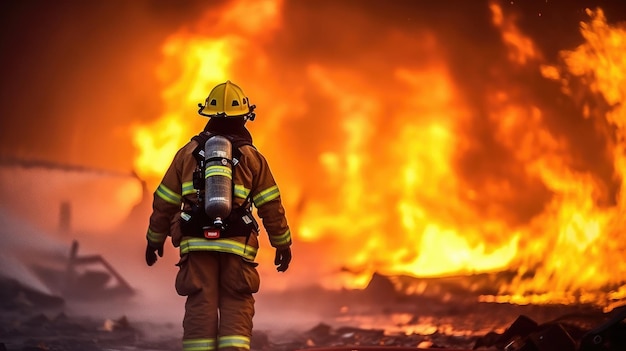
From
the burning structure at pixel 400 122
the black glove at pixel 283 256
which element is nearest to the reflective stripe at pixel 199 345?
the black glove at pixel 283 256

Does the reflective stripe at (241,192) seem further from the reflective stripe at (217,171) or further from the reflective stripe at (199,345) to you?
the reflective stripe at (199,345)

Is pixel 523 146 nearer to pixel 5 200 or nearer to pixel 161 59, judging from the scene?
pixel 161 59

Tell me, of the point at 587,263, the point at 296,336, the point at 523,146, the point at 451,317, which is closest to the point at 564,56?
the point at 523,146

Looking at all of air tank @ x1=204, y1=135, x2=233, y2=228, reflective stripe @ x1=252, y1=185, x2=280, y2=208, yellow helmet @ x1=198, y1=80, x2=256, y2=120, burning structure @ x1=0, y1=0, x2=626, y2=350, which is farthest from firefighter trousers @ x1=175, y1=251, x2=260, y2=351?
burning structure @ x1=0, y1=0, x2=626, y2=350

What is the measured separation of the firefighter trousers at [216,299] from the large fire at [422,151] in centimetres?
230

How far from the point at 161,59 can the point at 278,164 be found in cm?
128

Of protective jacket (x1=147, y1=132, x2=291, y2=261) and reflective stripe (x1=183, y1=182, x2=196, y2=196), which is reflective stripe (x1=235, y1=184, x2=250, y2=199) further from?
reflective stripe (x1=183, y1=182, x2=196, y2=196)

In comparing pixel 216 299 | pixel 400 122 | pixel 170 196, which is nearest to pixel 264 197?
pixel 170 196

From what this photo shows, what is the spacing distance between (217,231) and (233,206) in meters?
0.19

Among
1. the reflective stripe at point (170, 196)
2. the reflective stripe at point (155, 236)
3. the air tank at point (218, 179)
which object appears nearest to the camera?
the air tank at point (218, 179)

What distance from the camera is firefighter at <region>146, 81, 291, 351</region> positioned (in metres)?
6.10

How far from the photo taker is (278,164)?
337 inches

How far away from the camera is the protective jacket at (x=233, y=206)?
6.20m

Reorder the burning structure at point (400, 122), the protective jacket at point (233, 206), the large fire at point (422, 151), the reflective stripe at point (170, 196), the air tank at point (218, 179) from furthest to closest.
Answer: the large fire at point (422, 151) < the burning structure at point (400, 122) < the reflective stripe at point (170, 196) < the protective jacket at point (233, 206) < the air tank at point (218, 179)
